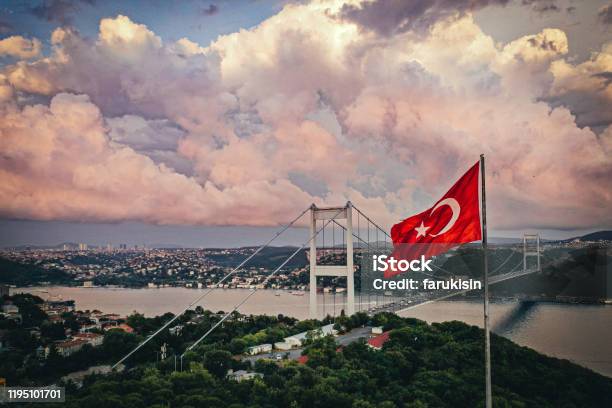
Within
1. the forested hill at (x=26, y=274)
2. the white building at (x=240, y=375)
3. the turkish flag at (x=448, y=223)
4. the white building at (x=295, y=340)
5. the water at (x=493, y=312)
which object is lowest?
the water at (x=493, y=312)

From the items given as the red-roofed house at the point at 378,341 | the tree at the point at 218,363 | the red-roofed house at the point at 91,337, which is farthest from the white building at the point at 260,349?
the red-roofed house at the point at 91,337

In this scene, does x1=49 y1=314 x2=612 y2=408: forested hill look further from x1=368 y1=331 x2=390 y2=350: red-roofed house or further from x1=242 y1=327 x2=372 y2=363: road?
x1=242 y1=327 x2=372 y2=363: road

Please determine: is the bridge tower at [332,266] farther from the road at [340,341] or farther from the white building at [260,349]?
the white building at [260,349]

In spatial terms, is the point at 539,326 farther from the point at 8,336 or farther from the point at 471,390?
the point at 8,336

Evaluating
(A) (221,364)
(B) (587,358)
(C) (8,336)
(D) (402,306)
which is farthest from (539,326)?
(C) (8,336)

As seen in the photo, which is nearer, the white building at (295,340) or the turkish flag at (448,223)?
the turkish flag at (448,223)

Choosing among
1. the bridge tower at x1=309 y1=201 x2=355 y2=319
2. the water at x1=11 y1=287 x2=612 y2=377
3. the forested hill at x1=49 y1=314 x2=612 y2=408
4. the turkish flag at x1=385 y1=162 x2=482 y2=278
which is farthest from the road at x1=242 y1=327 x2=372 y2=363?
the water at x1=11 y1=287 x2=612 y2=377

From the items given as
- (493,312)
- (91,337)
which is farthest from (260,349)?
→ (493,312)
